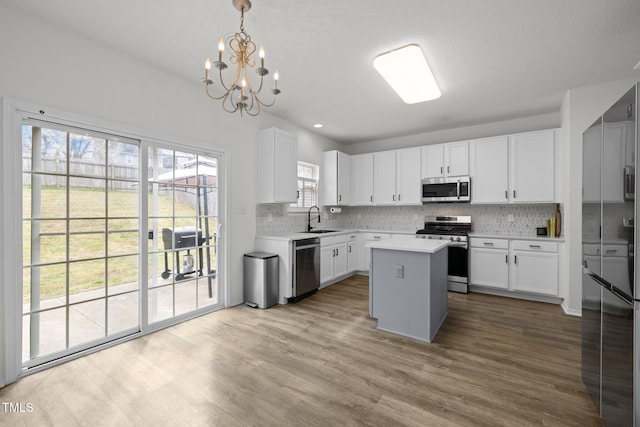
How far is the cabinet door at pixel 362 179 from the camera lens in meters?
5.68

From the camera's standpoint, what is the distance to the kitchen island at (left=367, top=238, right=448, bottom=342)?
8.89 ft

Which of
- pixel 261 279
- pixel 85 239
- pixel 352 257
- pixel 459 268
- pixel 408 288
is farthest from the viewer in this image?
pixel 352 257

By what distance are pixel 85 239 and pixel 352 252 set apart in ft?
13.3

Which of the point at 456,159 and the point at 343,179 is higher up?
the point at 456,159

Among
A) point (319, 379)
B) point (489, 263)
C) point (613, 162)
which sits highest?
point (613, 162)

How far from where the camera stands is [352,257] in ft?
17.9

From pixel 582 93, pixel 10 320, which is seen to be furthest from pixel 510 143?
pixel 10 320

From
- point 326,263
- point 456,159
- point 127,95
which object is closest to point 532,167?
point 456,159

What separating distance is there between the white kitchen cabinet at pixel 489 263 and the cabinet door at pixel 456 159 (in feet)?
3.89

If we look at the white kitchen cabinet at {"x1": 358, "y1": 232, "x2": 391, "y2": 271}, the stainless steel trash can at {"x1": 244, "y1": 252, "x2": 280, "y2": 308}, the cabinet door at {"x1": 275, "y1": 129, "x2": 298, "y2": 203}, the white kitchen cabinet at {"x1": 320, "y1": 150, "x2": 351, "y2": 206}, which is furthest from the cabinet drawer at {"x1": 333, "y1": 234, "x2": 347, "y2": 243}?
the stainless steel trash can at {"x1": 244, "y1": 252, "x2": 280, "y2": 308}

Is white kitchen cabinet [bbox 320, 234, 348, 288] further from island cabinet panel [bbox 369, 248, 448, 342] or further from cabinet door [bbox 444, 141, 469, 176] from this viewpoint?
cabinet door [bbox 444, 141, 469, 176]

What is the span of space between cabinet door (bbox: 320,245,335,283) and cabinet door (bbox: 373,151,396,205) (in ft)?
5.04

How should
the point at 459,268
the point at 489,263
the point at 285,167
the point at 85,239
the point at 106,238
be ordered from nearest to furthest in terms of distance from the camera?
the point at 85,239 < the point at 106,238 < the point at 285,167 < the point at 489,263 < the point at 459,268

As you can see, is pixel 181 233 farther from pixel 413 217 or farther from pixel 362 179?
pixel 413 217
